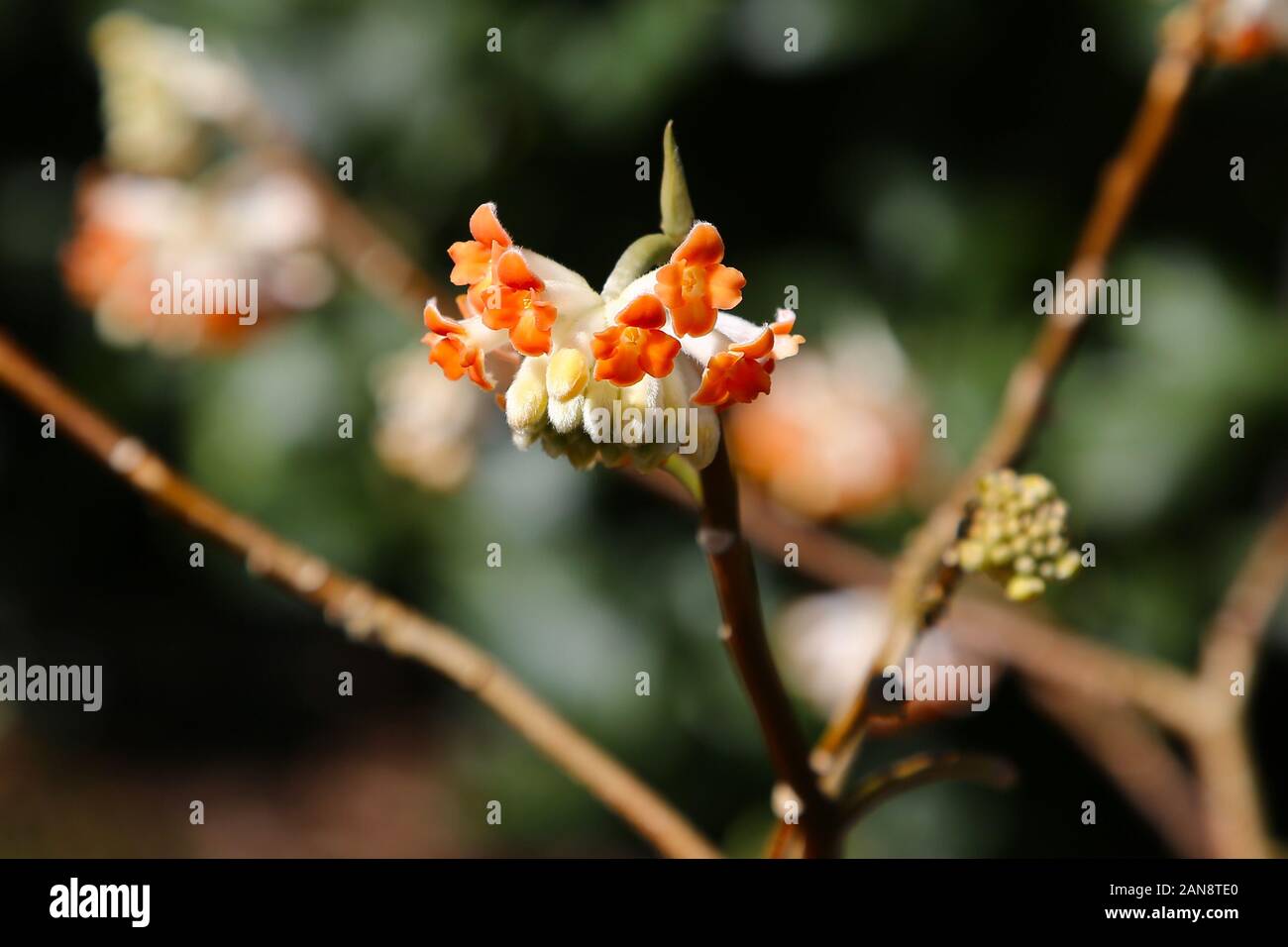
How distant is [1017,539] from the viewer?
381mm

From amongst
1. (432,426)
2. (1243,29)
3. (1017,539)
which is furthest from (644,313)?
(432,426)

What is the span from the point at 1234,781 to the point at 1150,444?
965 mm

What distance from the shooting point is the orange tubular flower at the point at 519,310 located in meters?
0.31

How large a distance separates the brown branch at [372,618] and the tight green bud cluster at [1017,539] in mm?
152

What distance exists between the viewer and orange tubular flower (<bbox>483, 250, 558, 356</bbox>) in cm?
31

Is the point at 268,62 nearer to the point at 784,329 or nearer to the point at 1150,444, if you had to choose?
the point at 1150,444

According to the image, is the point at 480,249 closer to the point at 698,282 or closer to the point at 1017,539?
the point at 698,282

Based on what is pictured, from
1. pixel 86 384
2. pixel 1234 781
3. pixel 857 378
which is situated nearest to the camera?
pixel 1234 781

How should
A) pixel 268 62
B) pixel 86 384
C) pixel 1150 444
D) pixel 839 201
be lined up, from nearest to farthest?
pixel 1150 444 → pixel 839 201 → pixel 268 62 → pixel 86 384

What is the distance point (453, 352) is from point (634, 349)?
2.1 inches

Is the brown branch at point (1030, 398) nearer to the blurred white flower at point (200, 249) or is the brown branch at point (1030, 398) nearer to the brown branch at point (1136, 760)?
the brown branch at point (1136, 760)

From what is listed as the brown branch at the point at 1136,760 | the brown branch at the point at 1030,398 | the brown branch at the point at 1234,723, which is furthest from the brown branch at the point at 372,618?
the brown branch at the point at 1136,760

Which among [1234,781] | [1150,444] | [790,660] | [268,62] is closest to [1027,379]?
[1234,781]

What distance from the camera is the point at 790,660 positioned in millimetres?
1365
